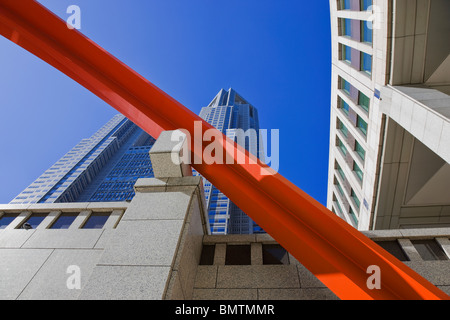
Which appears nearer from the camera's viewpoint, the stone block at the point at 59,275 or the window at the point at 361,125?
the stone block at the point at 59,275

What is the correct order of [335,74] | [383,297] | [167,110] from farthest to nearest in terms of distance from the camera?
[335,74]
[167,110]
[383,297]

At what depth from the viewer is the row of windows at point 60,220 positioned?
23.4 ft

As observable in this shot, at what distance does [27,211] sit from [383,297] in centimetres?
994

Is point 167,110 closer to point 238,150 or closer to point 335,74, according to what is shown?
point 238,150

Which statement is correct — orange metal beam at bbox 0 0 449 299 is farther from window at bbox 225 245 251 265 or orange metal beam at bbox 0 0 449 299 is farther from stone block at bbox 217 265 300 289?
window at bbox 225 245 251 265

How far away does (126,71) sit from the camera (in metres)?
6.37

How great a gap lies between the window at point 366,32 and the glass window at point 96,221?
51.8 ft

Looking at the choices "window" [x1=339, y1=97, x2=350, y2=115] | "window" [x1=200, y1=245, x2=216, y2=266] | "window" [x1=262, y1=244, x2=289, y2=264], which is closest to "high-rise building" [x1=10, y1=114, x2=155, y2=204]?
"window" [x1=339, y1=97, x2=350, y2=115]

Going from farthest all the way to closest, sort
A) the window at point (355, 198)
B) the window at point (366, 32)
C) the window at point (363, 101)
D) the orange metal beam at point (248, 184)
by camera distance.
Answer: the window at point (355, 198) < the window at point (363, 101) < the window at point (366, 32) < the orange metal beam at point (248, 184)

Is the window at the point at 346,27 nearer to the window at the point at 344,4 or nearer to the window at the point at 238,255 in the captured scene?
the window at the point at 344,4

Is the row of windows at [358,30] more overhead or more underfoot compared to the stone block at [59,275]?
more overhead

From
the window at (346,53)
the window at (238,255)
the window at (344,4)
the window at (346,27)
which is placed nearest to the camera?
the window at (238,255)

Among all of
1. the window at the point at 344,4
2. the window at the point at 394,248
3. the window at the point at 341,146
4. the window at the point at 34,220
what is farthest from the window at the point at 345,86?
the window at the point at 34,220
